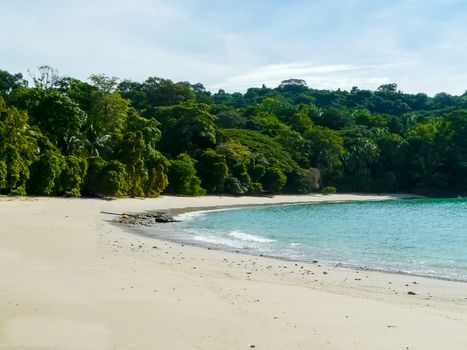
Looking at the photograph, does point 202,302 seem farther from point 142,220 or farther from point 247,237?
point 142,220

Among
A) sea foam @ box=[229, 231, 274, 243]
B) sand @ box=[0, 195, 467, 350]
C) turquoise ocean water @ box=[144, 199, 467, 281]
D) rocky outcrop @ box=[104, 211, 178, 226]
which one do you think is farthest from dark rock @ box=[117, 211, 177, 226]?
sand @ box=[0, 195, 467, 350]

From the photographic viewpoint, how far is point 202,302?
1072cm

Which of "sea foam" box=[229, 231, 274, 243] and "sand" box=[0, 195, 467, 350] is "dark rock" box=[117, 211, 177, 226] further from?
"sand" box=[0, 195, 467, 350]

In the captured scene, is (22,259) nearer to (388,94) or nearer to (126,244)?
(126,244)

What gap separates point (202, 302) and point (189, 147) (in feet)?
183

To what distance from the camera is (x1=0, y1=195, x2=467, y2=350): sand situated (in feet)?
26.9

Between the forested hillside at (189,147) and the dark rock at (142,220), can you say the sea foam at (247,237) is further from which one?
the forested hillside at (189,147)

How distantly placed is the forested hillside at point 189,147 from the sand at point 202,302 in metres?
→ 23.8

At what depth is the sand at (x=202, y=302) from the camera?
8.19 metres

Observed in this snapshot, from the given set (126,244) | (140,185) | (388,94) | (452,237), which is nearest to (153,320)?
(126,244)

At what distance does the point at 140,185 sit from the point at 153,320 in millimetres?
42558

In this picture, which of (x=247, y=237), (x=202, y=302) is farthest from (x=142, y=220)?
(x=202, y=302)

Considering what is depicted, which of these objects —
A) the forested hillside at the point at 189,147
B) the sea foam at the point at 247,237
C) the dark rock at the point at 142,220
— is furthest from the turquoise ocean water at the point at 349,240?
the forested hillside at the point at 189,147

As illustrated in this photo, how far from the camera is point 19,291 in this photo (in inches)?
409
